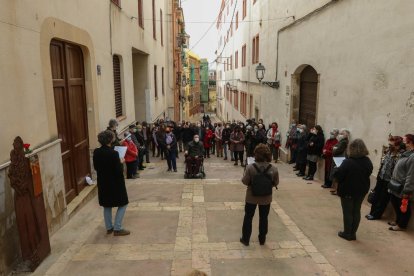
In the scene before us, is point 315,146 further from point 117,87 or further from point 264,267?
point 117,87

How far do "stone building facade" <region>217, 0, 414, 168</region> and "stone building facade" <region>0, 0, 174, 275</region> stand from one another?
575 cm

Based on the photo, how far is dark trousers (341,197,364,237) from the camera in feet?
15.7

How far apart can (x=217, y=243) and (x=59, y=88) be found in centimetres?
390

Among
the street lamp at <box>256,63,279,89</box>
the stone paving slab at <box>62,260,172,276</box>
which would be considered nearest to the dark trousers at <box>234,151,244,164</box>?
the street lamp at <box>256,63,279,89</box>

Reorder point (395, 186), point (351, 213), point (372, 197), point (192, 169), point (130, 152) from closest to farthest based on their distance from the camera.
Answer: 1. point (351, 213)
2. point (395, 186)
3. point (372, 197)
4. point (130, 152)
5. point (192, 169)

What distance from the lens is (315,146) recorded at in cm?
858

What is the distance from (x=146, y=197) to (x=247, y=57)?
15.5m

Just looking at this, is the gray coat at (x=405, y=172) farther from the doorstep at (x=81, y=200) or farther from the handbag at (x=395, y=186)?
the doorstep at (x=81, y=200)

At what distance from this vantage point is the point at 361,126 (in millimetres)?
6875

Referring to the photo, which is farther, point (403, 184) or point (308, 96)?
point (308, 96)

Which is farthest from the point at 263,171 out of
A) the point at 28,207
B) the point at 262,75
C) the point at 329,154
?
the point at 262,75

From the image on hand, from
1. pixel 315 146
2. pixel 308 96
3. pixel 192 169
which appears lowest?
pixel 192 169

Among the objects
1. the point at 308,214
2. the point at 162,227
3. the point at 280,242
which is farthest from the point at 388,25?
the point at 162,227

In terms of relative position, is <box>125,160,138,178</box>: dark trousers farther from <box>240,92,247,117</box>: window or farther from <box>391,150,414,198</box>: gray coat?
<box>240,92,247,117</box>: window
